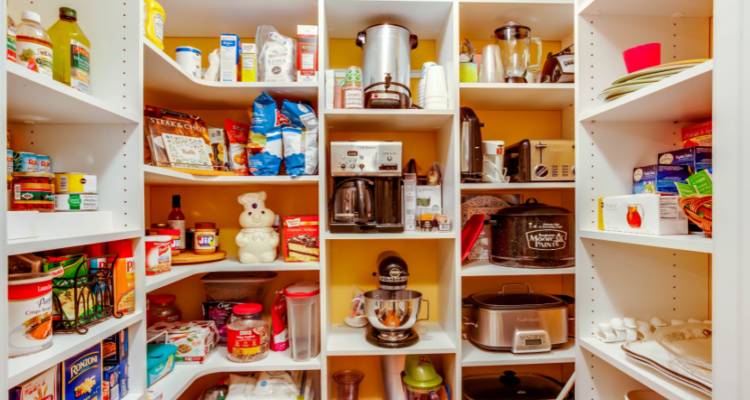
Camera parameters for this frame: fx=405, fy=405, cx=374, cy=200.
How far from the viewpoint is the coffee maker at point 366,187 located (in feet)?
5.16

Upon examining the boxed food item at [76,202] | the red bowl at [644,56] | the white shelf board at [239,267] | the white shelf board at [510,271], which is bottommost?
the white shelf board at [510,271]

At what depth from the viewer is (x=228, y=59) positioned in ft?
5.22

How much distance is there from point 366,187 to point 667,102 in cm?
98

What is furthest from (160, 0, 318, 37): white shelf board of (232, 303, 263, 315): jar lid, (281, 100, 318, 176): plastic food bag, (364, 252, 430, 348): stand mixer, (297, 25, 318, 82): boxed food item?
(232, 303, 263, 315): jar lid

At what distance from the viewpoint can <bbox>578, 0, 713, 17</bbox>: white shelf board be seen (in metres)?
1.07

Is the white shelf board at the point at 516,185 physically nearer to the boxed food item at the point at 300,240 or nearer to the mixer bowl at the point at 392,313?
the mixer bowl at the point at 392,313

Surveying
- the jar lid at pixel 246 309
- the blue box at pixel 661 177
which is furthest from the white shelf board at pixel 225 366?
the blue box at pixel 661 177

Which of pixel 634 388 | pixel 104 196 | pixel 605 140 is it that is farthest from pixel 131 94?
pixel 634 388

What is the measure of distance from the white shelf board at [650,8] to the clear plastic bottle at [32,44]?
4.48 feet

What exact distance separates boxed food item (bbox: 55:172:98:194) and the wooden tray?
0.58 meters

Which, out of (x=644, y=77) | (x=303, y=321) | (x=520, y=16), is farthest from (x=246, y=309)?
(x=520, y=16)

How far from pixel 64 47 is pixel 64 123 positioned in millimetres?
205

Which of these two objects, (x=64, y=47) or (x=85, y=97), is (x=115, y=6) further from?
(x=85, y=97)

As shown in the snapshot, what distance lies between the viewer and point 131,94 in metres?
1.14
